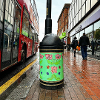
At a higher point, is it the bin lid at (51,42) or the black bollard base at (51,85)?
the bin lid at (51,42)

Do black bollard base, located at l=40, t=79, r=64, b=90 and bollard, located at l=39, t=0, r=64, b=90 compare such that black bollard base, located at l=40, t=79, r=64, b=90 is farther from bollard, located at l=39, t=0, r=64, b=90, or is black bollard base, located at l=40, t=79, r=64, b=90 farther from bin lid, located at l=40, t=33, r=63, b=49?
bin lid, located at l=40, t=33, r=63, b=49

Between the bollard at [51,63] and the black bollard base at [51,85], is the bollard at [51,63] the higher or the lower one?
the higher one

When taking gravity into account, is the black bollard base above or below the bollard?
below

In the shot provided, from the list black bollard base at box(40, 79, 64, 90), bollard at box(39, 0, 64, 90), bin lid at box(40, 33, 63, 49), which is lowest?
black bollard base at box(40, 79, 64, 90)

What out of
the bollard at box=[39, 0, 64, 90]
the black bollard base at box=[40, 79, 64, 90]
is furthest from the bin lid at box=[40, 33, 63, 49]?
the black bollard base at box=[40, 79, 64, 90]

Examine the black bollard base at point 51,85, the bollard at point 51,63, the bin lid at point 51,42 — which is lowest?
the black bollard base at point 51,85

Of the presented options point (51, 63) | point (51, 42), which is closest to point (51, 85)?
point (51, 63)

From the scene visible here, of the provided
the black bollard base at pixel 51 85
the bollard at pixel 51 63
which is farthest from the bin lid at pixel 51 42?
the black bollard base at pixel 51 85

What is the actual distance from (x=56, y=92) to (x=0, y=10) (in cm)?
296

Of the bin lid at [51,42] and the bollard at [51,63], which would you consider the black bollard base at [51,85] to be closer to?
the bollard at [51,63]

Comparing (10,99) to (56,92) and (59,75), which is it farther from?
(59,75)

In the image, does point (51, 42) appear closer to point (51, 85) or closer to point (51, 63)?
point (51, 63)

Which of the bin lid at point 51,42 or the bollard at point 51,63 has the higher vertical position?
the bin lid at point 51,42

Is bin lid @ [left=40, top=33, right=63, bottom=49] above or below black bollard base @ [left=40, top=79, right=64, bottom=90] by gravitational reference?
above
